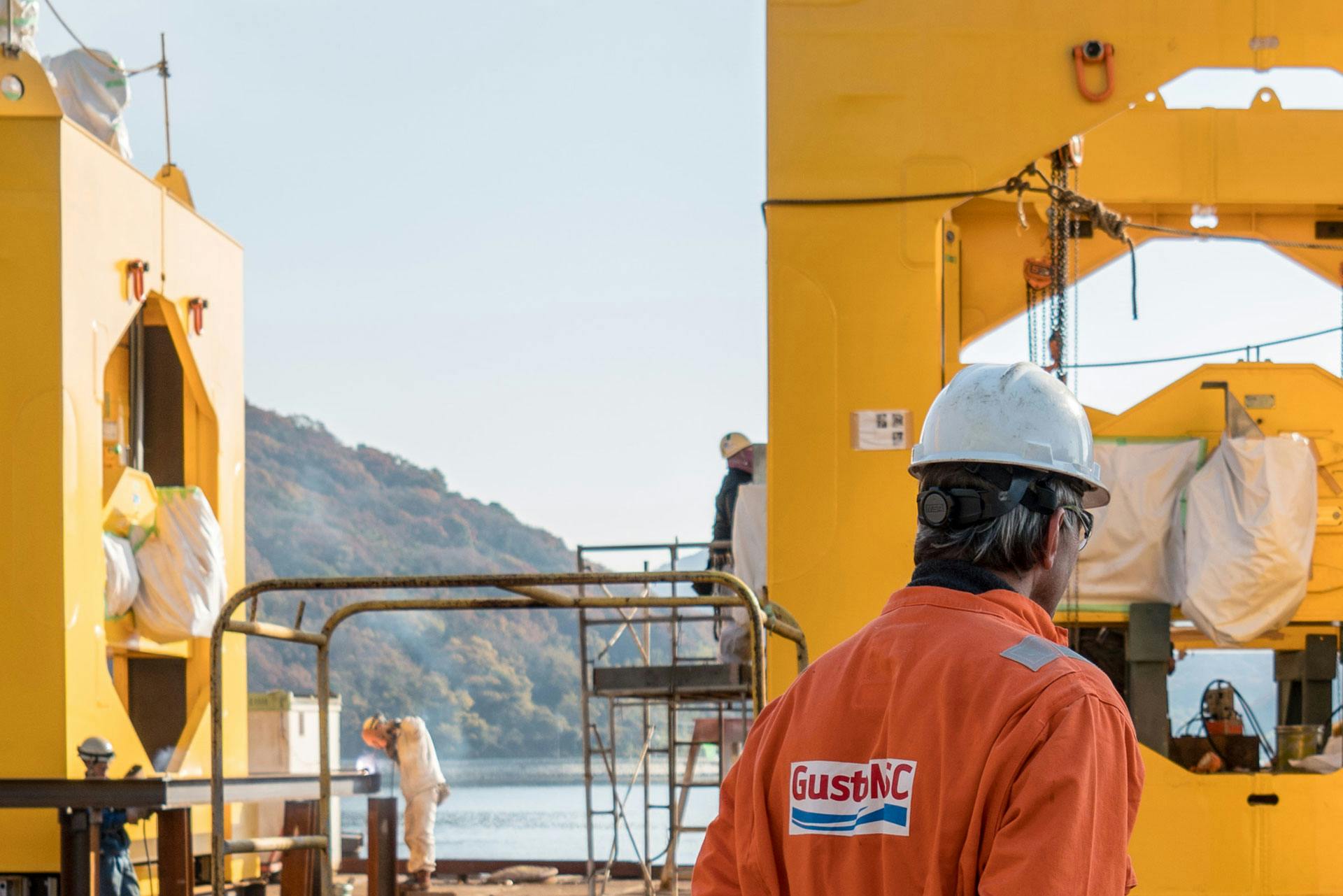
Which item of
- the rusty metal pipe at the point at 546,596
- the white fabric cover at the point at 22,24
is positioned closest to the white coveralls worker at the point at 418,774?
the white fabric cover at the point at 22,24

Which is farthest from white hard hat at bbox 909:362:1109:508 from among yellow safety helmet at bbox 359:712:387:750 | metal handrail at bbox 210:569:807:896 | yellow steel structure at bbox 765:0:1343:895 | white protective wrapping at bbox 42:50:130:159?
yellow safety helmet at bbox 359:712:387:750

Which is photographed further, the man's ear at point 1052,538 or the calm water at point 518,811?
the calm water at point 518,811

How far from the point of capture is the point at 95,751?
1104 cm

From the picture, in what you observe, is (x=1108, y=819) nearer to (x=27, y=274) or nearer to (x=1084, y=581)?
(x=1084, y=581)

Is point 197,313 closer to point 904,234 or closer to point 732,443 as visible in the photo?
point 732,443

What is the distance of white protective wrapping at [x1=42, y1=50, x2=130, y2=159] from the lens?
43.6 feet

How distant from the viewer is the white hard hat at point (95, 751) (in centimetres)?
Result: 1104

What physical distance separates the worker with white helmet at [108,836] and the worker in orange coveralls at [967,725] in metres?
9.19

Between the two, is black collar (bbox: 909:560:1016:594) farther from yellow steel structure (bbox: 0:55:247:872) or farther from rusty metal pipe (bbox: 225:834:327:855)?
yellow steel structure (bbox: 0:55:247:872)

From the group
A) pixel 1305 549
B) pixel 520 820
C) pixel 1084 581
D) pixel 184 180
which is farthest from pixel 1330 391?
pixel 520 820

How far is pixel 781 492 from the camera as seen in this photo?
9.46m

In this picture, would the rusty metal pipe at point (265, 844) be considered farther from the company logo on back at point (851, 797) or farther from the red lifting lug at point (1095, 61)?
the red lifting lug at point (1095, 61)

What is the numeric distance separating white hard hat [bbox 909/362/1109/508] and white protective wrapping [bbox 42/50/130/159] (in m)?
11.7

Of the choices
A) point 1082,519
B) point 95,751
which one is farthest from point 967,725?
point 95,751
